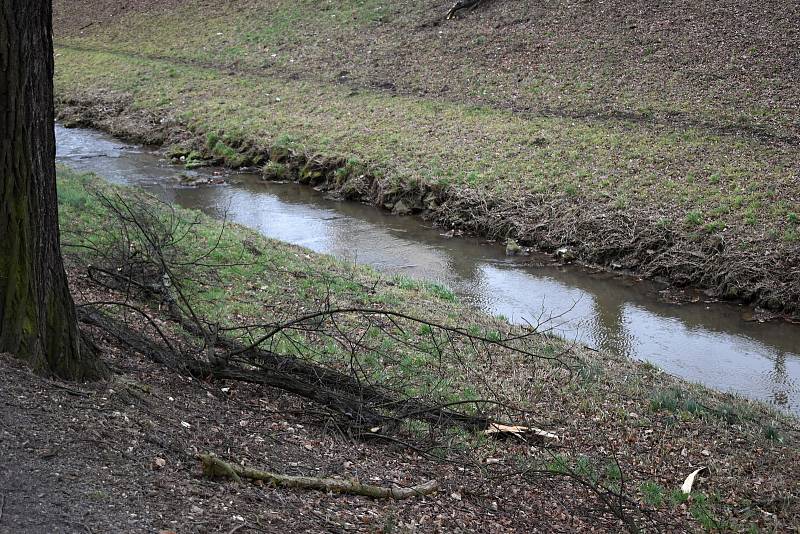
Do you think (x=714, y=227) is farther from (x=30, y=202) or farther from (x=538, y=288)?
(x=30, y=202)

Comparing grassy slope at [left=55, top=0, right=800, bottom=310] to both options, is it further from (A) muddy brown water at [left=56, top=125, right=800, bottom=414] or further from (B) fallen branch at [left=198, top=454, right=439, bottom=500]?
(B) fallen branch at [left=198, top=454, right=439, bottom=500]

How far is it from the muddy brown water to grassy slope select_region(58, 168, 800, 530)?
1234mm

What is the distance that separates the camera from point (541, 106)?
62.5 feet

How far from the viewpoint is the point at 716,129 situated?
1628 cm

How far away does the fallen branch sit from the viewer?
468cm

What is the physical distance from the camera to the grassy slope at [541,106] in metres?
13.3

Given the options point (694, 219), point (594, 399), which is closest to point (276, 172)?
point (694, 219)

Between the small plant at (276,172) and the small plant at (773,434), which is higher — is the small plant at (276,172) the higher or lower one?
the higher one

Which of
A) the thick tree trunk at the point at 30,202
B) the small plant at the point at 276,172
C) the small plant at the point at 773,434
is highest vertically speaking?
the thick tree trunk at the point at 30,202

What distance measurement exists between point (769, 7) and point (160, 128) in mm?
16004

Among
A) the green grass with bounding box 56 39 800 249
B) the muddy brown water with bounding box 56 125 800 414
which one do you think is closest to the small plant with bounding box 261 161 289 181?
the muddy brown water with bounding box 56 125 800 414

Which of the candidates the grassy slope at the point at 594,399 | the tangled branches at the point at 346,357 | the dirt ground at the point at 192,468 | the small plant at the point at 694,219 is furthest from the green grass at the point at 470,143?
the dirt ground at the point at 192,468

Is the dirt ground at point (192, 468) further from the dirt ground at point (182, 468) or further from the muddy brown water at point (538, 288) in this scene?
the muddy brown water at point (538, 288)

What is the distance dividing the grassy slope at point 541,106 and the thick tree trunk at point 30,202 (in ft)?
31.8
